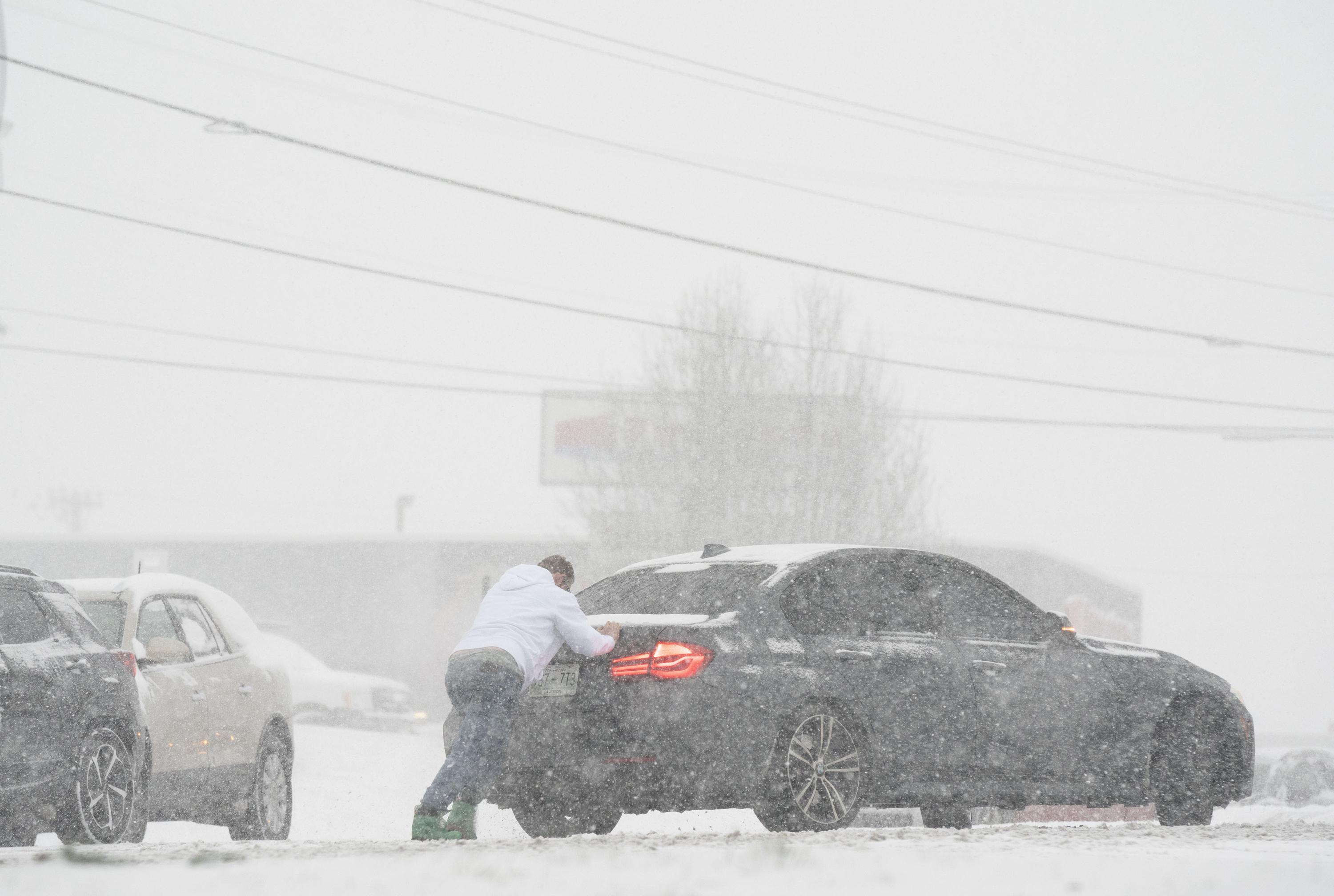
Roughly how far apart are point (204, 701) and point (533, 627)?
9.67 ft

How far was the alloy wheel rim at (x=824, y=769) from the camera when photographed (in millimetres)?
7461

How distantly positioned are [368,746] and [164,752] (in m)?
14.3

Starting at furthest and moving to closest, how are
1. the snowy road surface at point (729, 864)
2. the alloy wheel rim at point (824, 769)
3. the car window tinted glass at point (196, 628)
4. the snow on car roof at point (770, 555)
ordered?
the car window tinted glass at point (196, 628), the snow on car roof at point (770, 555), the alloy wheel rim at point (824, 769), the snowy road surface at point (729, 864)

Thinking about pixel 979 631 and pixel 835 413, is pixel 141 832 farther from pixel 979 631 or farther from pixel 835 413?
pixel 835 413

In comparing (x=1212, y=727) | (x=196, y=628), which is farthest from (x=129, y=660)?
(x=1212, y=727)

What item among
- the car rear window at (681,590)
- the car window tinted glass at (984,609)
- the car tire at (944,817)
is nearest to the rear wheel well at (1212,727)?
the car window tinted glass at (984,609)

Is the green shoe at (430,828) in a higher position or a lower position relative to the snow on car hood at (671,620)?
lower

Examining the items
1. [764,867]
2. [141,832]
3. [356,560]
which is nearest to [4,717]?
[141,832]

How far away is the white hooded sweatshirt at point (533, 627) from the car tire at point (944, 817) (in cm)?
226

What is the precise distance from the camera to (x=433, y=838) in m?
7.18

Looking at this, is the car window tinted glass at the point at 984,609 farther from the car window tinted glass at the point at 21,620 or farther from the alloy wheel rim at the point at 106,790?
the car window tinted glass at the point at 21,620

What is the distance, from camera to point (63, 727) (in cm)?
763

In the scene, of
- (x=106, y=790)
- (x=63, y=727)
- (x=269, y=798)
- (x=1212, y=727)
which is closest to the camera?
(x=63, y=727)

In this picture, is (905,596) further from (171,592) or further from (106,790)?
(171,592)
